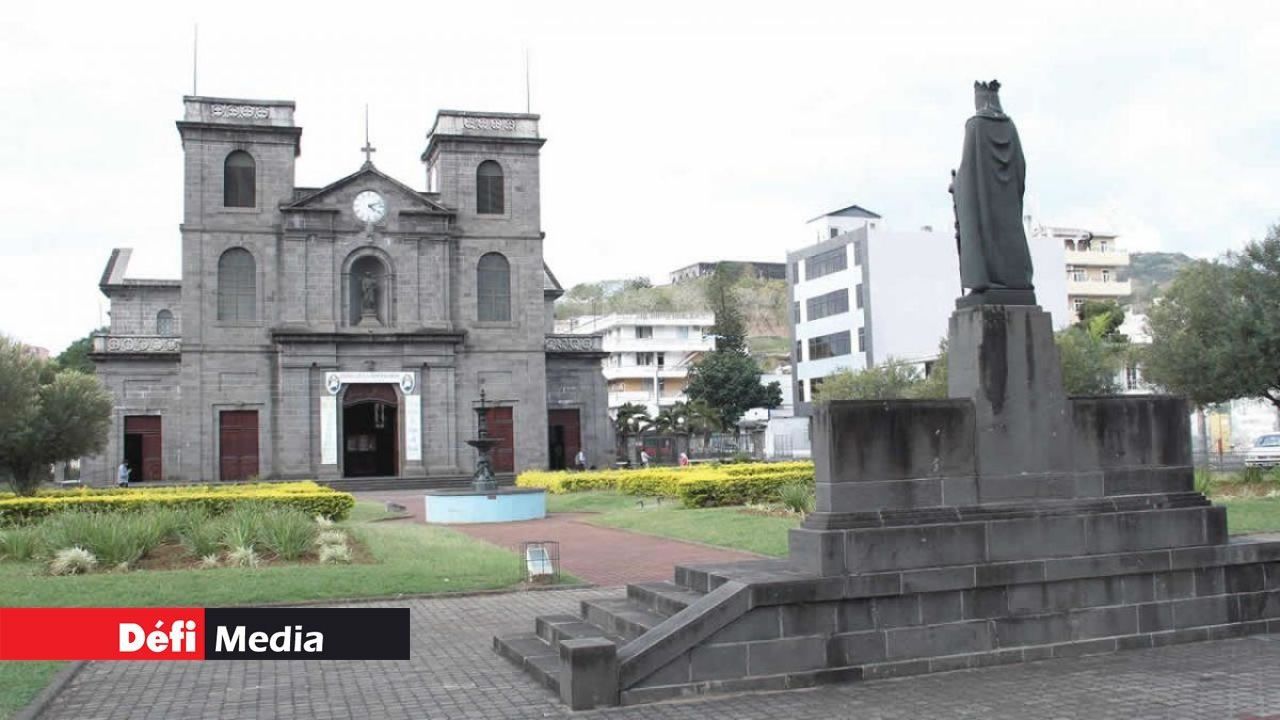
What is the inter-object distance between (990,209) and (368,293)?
3907 cm

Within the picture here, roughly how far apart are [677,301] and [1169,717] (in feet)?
454

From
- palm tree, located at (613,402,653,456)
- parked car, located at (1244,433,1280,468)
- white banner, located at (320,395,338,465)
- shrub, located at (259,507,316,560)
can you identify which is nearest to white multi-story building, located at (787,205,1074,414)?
palm tree, located at (613,402,653,456)

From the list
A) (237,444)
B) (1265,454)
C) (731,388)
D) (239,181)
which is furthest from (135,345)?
(1265,454)

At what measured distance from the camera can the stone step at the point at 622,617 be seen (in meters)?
9.98

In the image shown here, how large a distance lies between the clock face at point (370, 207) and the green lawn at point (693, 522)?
20194mm

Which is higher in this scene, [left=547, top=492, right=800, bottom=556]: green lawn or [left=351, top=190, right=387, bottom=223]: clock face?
[left=351, top=190, right=387, bottom=223]: clock face

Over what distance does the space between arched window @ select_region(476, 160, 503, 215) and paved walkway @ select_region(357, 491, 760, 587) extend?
23.0 metres

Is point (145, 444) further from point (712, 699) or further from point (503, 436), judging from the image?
point (712, 699)

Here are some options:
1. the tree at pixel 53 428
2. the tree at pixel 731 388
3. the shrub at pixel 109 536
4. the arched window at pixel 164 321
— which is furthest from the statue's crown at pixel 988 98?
the tree at pixel 731 388

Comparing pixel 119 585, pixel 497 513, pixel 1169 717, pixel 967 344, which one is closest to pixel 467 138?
pixel 497 513

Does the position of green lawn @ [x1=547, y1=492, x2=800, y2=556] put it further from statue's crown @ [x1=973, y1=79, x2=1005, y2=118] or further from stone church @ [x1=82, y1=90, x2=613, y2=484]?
stone church @ [x1=82, y1=90, x2=613, y2=484]

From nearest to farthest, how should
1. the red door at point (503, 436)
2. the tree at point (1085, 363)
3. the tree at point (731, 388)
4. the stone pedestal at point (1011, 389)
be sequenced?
the stone pedestal at point (1011, 389) < the tree at point (1085, 363) < the red door at point (503, 436) < the tree at point (731, 388)

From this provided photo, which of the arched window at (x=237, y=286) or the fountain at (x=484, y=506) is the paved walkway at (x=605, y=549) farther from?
the arched window at (x=237, y=286)

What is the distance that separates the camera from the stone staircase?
31.7 feet
